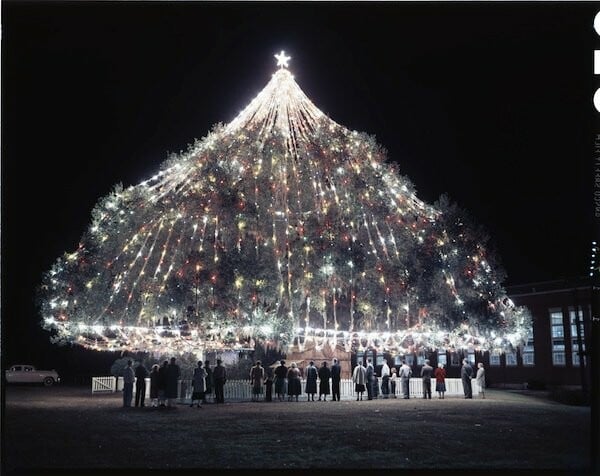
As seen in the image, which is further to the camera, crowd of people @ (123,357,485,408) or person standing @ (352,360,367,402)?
person standing @ (352,360,367,402)

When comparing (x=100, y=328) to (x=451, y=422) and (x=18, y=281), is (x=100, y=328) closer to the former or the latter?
(x=451, y=422)

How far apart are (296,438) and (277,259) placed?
8.43 meters

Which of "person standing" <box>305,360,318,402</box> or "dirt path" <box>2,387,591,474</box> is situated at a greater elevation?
"person standing" <box>305,360,318,402</box>

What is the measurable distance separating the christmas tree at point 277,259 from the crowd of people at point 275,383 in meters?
1.06

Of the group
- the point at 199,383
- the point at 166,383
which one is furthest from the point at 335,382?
Answer: the point at 166,383

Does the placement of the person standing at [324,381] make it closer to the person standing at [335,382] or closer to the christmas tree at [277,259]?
the person standing at [335,382]

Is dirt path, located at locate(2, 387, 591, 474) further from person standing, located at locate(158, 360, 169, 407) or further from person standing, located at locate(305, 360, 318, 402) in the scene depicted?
person standing, located at locate(305, 360, 318, 402)

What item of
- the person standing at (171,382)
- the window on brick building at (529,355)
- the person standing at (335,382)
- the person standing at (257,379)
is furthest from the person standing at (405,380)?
the window on brick building at (529,355)

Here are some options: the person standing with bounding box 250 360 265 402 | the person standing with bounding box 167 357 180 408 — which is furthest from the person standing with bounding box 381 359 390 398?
the person standing with bounding box 167 357 180 408

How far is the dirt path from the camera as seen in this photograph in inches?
405

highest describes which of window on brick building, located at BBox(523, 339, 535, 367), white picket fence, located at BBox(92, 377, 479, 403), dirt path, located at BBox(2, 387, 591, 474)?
window on brick building, located at BBox(523, 339, 535, 367)

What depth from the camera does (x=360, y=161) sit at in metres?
21.9

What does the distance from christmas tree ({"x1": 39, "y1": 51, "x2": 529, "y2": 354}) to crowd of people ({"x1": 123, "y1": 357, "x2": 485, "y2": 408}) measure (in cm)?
106

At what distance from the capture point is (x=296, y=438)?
1206 centimetres
